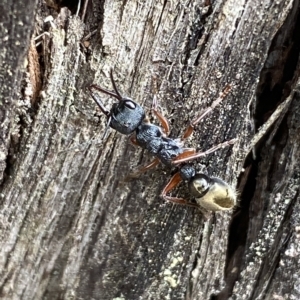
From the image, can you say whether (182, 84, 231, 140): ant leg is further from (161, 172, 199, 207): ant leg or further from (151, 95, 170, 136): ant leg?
(161, 172, 199, 207): ant leg

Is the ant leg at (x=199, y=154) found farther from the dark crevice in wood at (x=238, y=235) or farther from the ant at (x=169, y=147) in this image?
the dark crevice in wood at (x=238, y=235)

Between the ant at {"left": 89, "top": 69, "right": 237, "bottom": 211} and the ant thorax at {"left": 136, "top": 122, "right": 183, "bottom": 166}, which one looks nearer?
the ant at {"left": 89, "top": 69, "right": 237, "bottom": 211}

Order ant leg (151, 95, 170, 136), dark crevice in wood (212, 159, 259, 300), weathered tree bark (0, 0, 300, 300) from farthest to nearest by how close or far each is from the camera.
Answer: dark crevice in wood (212, 159, 259, 300) < ant leg (151, 95, 170, 136) < weathered tree bark (0, 0, 300, 300)

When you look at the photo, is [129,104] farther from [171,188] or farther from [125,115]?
[171,188]

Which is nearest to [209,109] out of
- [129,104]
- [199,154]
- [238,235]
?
[199,154]

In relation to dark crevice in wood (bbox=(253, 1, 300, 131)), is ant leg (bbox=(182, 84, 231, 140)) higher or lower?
lower

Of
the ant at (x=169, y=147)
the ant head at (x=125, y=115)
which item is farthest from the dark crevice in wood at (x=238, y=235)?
the ant head at (x=125, y=115)

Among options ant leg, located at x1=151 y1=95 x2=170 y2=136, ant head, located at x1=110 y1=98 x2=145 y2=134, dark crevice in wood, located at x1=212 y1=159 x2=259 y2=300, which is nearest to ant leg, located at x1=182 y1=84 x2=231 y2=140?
ant leg, located at x1=151 y1=95 x2=170 y2=136
